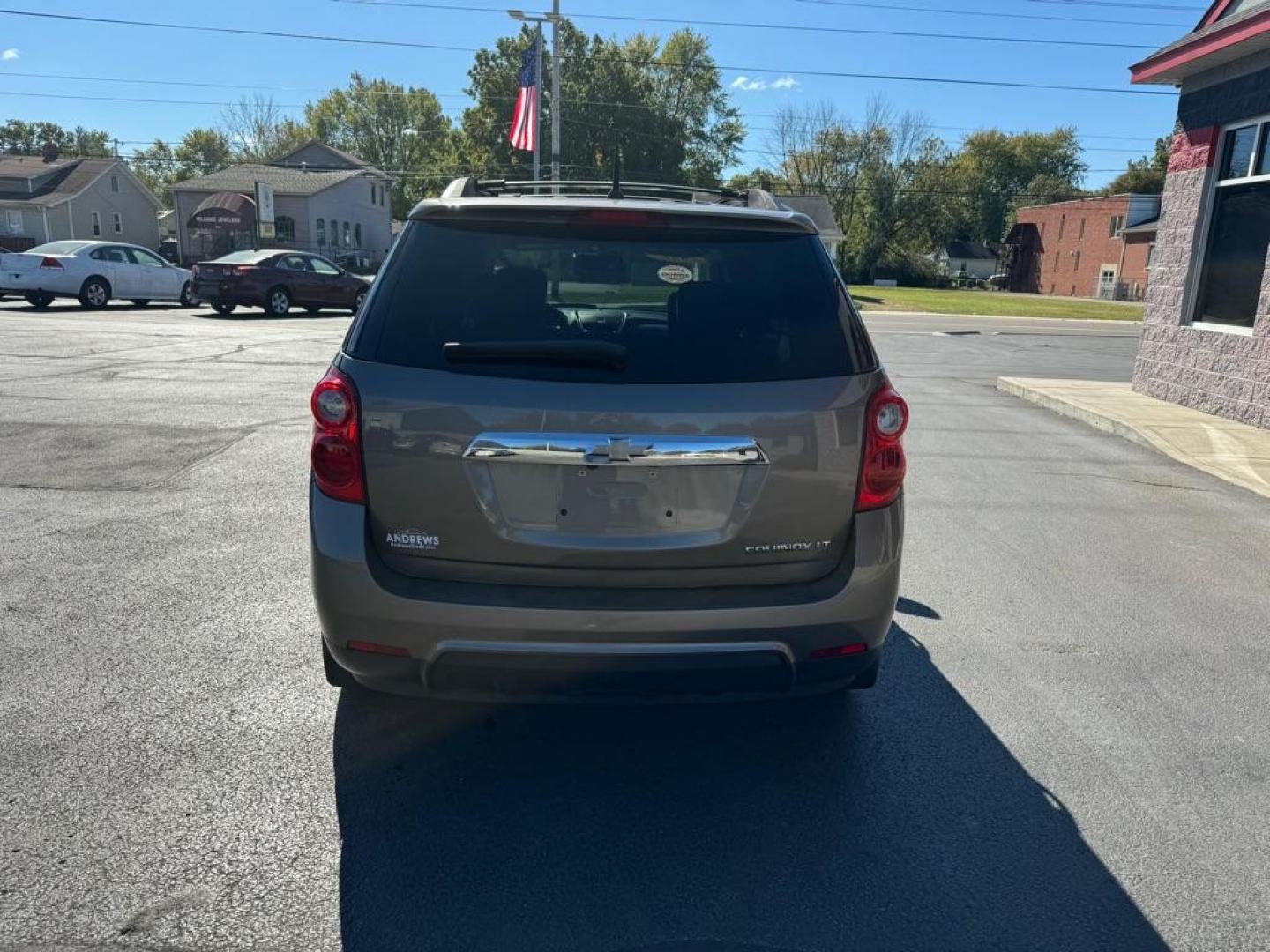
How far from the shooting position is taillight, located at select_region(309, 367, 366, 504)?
2768 mm

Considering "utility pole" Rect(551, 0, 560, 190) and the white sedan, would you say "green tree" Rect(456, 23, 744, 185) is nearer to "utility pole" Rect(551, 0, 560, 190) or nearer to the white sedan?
"utility pole" Rect(551, 0, 560, 190)

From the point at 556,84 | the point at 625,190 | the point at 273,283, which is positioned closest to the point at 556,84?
the point at 556,84

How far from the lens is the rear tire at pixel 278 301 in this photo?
72.4ft

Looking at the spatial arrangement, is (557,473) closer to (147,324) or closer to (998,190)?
(147,324)

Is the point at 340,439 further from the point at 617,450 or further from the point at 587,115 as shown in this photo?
the point at 587,115

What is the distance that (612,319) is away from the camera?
321cm

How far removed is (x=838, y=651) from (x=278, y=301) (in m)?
22.0

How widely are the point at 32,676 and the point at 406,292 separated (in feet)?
7.76

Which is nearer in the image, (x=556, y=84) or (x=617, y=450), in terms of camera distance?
(x=617, y=450)

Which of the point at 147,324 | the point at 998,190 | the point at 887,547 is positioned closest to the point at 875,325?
the point at 147,324

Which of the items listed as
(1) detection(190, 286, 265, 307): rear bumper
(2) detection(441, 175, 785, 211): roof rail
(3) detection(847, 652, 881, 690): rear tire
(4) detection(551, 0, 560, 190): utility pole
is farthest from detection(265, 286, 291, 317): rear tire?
(3) detection(847, 652, 881, 690): rear tire

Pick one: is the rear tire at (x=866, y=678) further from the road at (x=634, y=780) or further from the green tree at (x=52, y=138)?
the green tree at (x=52, y=138)

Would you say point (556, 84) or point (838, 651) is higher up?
point (556, 84)

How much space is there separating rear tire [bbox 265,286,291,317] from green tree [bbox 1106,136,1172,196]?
3366 inches
